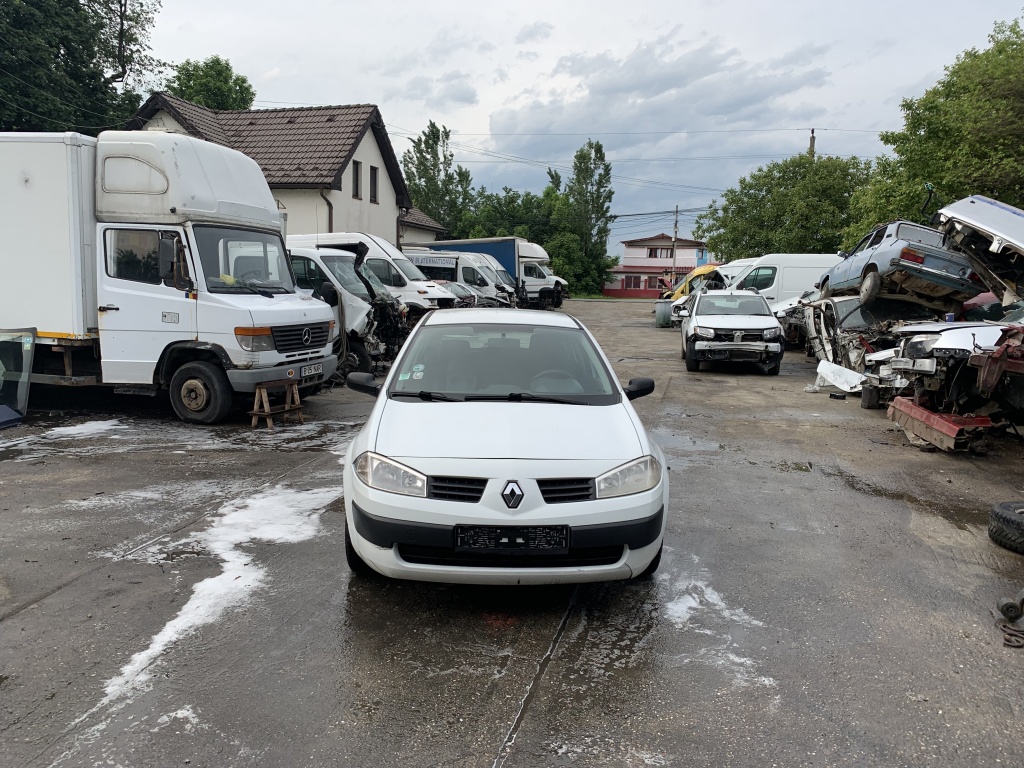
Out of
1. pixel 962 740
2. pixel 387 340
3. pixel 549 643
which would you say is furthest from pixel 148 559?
pixel 387 340

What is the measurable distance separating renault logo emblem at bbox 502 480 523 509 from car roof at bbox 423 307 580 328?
1992 mm

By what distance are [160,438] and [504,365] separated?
5.13 m

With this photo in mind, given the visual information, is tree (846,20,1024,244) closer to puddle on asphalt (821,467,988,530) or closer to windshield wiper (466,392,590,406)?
puddle on asphalt (821,467,988,530)

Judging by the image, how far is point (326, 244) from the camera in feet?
53.5

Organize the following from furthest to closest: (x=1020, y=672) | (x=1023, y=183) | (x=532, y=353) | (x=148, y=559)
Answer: (x=1023, y=183), (x=532, y=353), (x=148, y=559), (x=1020, y=672)

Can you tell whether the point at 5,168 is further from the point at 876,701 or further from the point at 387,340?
the point at 876,701

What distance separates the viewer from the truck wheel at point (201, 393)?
882cm

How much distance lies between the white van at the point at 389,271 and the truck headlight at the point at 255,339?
725 cm

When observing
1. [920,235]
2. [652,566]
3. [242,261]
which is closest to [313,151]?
[242,261]

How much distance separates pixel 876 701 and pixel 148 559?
4100mm

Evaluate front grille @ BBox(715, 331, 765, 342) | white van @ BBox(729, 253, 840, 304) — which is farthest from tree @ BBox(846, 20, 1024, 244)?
front grille @ BBox(715, 331, 765, 342)

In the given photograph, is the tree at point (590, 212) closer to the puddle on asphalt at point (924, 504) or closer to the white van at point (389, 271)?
the white van at point (389, 271)

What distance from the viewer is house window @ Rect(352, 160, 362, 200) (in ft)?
83.0

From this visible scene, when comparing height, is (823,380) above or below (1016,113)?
below
